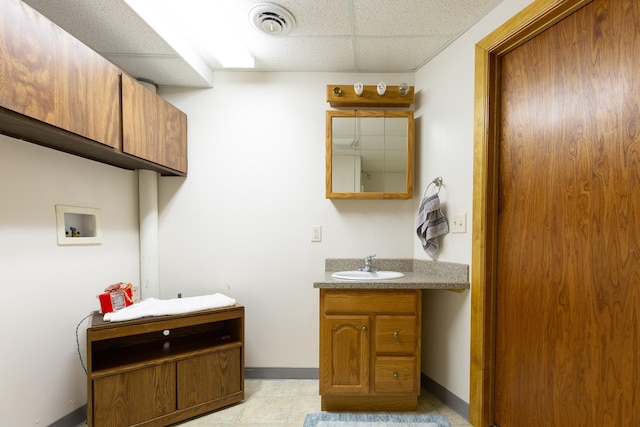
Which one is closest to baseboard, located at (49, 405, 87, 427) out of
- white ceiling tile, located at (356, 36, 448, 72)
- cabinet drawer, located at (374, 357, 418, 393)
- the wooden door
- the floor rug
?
the floor rug

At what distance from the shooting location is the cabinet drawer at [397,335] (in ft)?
5.52

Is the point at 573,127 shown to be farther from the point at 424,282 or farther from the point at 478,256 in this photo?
the point at 424,282

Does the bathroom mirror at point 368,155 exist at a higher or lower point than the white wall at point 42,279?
higher

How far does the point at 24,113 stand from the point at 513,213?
2193 mm

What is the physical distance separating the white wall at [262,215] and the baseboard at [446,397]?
80 cm

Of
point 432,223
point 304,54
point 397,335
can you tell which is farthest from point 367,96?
point 397,335

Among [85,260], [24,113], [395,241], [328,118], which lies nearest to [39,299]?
[85,260]

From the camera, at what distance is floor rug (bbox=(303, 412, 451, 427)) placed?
1616 millimetres

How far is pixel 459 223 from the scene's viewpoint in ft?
5.65

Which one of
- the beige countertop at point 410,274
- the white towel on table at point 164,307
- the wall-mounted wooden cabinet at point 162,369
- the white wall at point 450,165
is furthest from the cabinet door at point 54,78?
the white wall at point 450,165

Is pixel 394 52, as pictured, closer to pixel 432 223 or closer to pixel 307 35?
pixel 307 35

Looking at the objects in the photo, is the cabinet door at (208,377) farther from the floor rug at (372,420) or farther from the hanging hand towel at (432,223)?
the hanging hand towel at (432,223)

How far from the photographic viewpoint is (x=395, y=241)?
2.14 meters

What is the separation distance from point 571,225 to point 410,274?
0.97 metres
